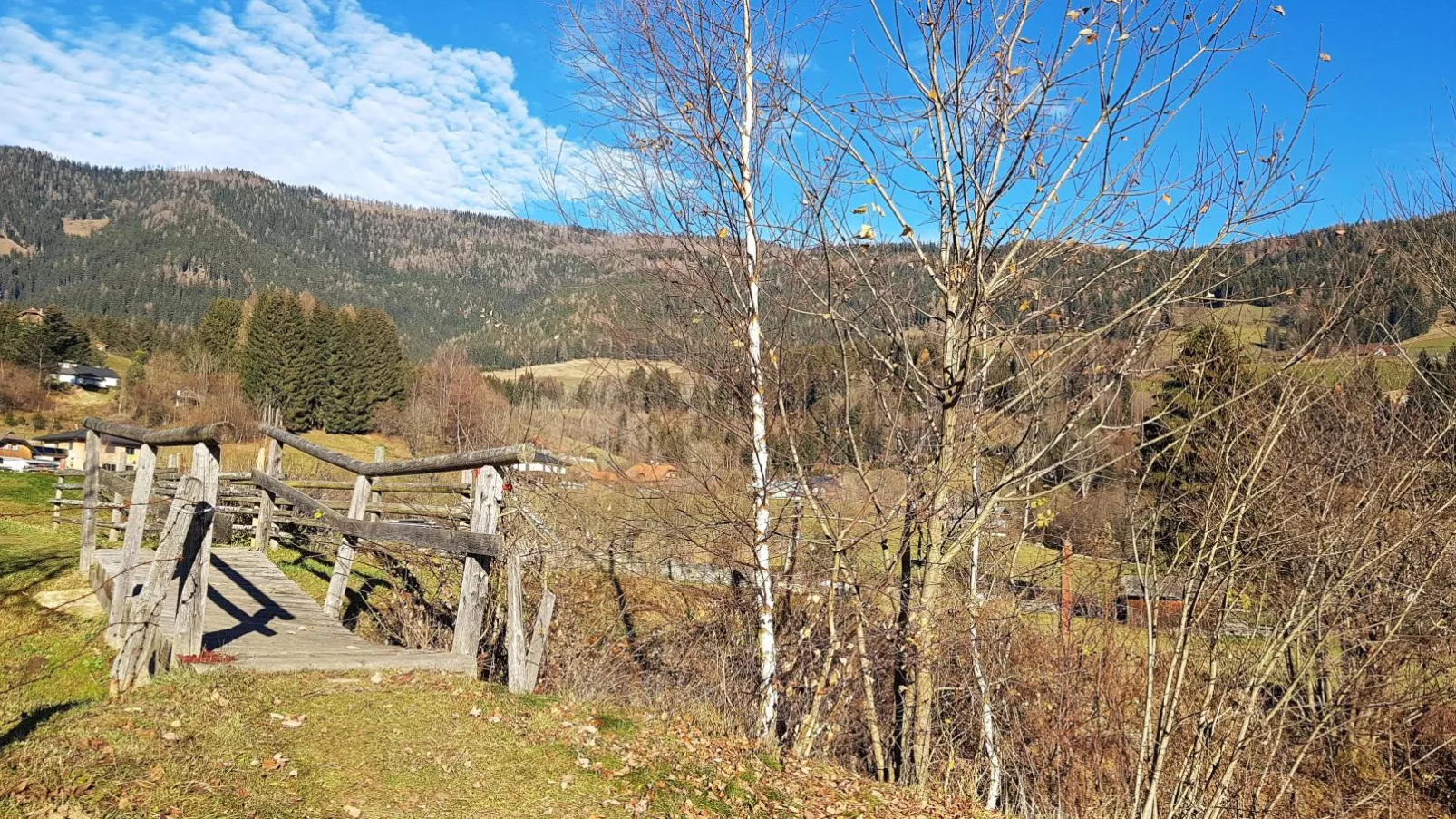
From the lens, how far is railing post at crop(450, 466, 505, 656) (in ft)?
19.1

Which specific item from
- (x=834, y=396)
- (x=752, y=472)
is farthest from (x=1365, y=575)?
(x=752, y=472)

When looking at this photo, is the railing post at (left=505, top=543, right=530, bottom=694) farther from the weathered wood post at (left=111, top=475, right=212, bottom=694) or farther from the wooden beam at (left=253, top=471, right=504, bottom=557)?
the weathered wood post at (left=111, top=475, right=212, bottom=694)

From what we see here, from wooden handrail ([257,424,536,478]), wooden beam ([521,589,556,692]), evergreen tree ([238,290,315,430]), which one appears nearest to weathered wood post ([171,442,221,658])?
wooden handrail ([257,424,536,478])

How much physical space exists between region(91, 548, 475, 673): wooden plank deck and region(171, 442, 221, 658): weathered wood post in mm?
84

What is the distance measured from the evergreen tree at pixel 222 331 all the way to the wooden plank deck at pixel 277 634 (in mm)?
75832

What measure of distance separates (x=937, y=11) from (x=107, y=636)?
23.4 feet

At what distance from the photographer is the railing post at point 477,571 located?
230 inches

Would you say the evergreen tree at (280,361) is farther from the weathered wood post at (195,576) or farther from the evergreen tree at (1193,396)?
the evergreen tree at (1193,396)

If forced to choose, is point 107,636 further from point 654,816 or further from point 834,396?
point 834,396

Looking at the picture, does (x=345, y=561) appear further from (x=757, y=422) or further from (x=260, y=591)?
(x=757, y=422)

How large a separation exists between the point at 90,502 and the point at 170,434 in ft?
→ 13.1

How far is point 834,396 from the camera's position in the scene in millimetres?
6859

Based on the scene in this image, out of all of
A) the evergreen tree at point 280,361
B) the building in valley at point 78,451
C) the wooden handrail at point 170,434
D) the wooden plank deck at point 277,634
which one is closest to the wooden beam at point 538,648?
the wooden plank deck at point 277,634

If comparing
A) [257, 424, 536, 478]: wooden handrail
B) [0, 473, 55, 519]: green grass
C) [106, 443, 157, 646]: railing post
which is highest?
[257, 424, 536, 478]: wooden handrail
